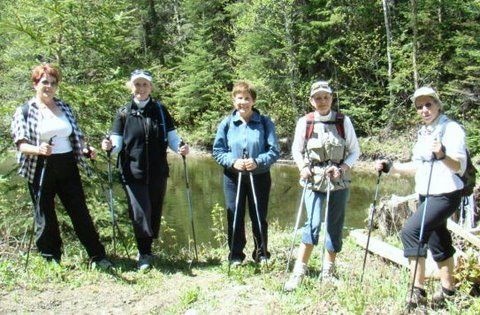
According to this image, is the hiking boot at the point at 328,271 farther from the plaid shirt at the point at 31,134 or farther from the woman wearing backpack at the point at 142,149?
the plaid shirt at the point at 31,134

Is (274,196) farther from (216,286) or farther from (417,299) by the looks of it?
(417,299)

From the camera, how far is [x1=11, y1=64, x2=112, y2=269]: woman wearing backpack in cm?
501

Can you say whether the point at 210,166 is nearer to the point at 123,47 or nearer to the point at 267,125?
the point at 123,47

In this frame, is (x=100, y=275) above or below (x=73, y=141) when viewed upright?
below

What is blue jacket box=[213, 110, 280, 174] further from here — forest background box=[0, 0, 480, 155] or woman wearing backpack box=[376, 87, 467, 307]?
forest background box=[0, 0, 480, 155]

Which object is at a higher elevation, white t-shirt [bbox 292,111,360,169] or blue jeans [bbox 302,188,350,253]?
white t-shirt [bbox 292,111,360,169]

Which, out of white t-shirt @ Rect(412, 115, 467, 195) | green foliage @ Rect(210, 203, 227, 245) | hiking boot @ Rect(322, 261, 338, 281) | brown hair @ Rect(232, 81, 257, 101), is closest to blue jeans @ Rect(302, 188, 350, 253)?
hiking boot @ Rect(322, 261, 338, 281)

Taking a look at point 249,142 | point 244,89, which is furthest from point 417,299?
point 244,89

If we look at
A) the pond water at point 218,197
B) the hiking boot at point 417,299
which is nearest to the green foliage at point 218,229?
the pond water at point 218,197

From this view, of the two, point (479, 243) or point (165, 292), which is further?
point (479, 243)

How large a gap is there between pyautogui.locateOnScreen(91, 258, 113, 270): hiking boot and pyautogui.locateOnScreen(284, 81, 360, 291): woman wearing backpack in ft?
6.58

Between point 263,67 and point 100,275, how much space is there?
882 inches

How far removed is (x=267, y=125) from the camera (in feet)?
17.9

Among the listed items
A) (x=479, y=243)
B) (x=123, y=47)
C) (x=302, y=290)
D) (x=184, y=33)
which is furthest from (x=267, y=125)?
(x=184, y=33)
